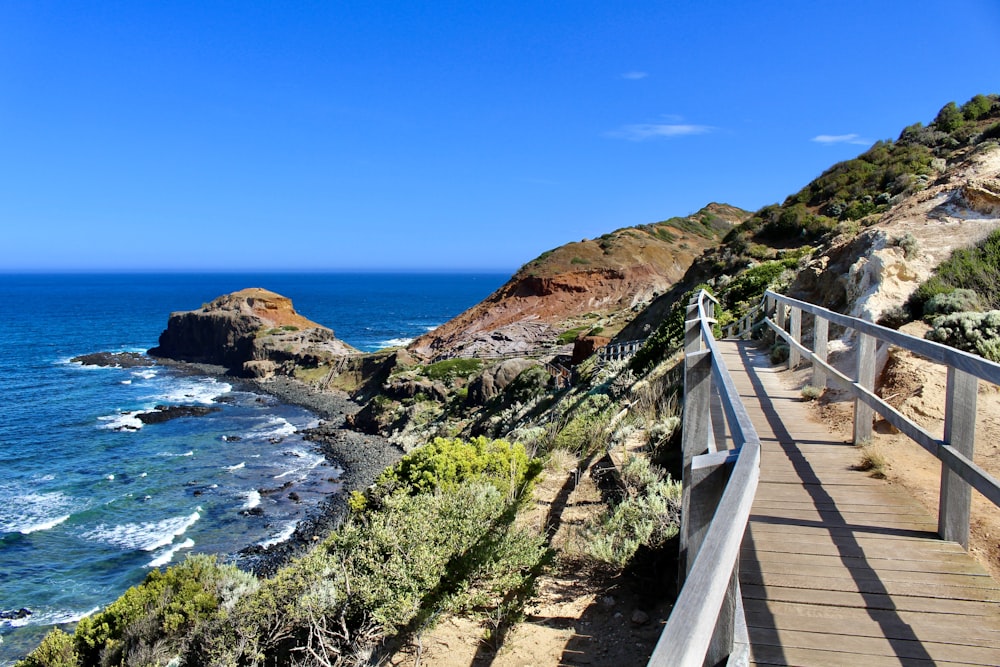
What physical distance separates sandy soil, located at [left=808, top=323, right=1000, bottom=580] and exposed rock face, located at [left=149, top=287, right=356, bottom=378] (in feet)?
175

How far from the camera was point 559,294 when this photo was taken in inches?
2367

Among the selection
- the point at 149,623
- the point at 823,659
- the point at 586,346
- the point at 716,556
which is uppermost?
the point at 716,556

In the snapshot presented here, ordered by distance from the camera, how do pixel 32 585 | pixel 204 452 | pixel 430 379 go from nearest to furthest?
pixel 32 585
pixel 204 452
pixel 430 379

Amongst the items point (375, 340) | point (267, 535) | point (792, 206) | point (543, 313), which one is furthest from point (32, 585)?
point (375, 340)

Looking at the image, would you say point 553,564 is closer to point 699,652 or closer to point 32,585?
point 699,652

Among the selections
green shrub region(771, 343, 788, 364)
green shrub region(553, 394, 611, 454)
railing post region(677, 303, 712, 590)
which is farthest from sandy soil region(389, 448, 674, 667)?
green shrub region(771, 343, 788, 364)

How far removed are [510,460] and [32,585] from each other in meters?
17.9

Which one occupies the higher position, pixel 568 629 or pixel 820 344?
pixel 820 344

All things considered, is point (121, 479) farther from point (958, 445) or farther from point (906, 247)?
point (958, 445)

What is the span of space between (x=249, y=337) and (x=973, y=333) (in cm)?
6362

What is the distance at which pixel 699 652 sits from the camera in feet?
3.85

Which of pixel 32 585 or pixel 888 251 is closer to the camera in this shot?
pixel 888 251

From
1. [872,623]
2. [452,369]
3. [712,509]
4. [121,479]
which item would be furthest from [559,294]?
[712,509]

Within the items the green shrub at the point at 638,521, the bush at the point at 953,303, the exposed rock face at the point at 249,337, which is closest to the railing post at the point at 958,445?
the green shrub at the point at 638,521
